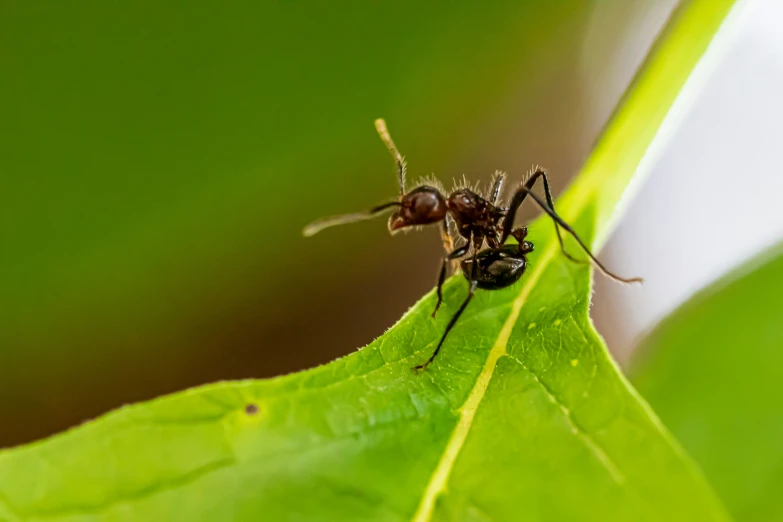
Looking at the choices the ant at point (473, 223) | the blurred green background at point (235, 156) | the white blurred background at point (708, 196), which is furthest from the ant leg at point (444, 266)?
the blurred green background at point (235, 156)

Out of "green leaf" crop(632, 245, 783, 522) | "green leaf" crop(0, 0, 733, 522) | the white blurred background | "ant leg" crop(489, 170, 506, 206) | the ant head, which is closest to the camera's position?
"green leaf" crop(0, 0, 733, 522)

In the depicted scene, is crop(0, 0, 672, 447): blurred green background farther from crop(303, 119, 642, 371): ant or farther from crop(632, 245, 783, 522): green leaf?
crop(632, 245, 783, 522): green leaf

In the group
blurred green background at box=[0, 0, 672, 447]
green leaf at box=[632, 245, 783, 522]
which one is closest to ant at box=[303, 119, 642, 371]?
green leaf at box=[632, 245, 783, 522]

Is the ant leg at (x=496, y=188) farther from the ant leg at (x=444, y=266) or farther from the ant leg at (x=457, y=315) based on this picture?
the ant leg at (x=457, y=315)

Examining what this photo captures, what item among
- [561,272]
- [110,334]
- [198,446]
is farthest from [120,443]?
[110,334]

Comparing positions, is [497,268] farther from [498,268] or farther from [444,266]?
[444,266]
